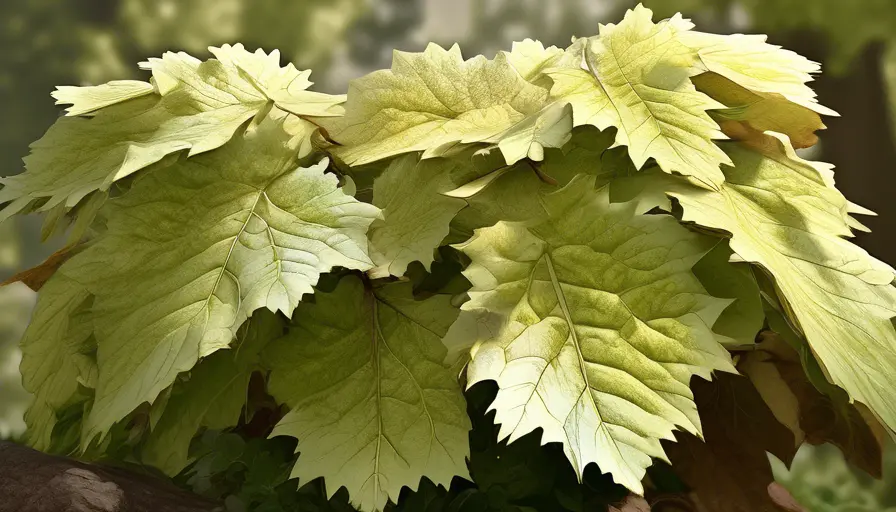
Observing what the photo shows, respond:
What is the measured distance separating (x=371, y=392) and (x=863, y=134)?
1879 mm

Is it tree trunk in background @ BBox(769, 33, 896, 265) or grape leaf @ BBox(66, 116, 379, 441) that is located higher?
tree trunk in background @ BBox(769, 33, 896, 265)

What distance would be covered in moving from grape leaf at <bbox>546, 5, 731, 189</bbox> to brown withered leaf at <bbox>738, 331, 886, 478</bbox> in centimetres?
12

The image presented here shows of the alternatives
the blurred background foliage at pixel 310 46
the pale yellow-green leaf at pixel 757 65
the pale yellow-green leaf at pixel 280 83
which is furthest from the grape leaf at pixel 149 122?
the blurred background foliage at pixel 310 46

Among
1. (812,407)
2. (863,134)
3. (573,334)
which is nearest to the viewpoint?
(573,334)

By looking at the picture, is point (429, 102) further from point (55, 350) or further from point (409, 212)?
point (55, 350)

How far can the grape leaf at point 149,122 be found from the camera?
0.47 metres

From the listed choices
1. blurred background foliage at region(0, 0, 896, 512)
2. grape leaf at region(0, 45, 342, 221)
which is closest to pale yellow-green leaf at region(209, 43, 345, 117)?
grape leaf at region(0, 45, 342, 221)

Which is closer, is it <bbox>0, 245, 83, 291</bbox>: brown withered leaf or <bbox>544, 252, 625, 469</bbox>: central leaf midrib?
<bbox>544, 252, 625, 469</bbox>: central leaf midrib

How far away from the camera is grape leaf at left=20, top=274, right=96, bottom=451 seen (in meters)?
0.46

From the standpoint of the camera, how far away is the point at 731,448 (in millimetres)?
479

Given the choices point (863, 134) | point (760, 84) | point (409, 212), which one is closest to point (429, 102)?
point (409, 212)

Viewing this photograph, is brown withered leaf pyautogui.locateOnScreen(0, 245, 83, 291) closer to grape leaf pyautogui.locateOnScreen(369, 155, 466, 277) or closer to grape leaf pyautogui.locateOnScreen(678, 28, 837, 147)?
grape leaf pyautogui.locateOnScreen(369, 155, 466, 277)

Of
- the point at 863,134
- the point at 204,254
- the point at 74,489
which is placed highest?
the point at 863,134

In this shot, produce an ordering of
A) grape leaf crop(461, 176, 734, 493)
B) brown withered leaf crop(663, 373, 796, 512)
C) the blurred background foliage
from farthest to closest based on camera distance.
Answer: the blurred background foliage < brown withered leaf crop(663, 373, 796, 512) < grape leaf crop(461, 176, 734, 493)
